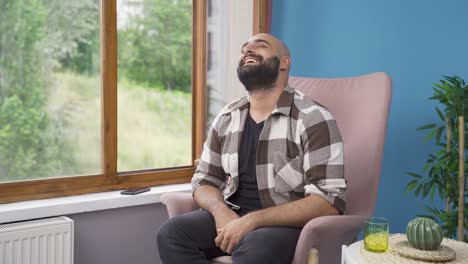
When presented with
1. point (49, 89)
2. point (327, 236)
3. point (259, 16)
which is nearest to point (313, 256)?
point (327, 236)

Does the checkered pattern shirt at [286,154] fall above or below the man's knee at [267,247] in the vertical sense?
above

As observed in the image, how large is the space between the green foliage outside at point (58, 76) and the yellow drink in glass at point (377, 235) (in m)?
1.50

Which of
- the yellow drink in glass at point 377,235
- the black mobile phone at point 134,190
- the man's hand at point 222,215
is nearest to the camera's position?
the yellow drink in glass at point 377,235

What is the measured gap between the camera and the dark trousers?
1.95 m

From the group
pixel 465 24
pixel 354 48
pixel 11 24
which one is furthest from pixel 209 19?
pixel 465 24

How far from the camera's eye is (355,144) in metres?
2.37

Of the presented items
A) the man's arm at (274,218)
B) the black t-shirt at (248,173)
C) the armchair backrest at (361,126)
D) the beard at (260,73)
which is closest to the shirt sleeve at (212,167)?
the black t-shirt at (248,173)

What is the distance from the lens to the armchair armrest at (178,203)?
2270mm

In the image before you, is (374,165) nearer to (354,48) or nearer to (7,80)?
(354,48)

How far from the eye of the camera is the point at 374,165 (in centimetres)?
227

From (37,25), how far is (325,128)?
1301 mm

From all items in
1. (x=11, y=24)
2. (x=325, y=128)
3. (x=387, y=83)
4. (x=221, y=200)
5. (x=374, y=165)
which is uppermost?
(x=11, y=24)

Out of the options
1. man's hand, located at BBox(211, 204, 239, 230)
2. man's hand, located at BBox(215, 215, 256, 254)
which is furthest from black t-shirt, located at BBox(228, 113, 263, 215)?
man's hand, located at BBox(215, 215, 256, 254)

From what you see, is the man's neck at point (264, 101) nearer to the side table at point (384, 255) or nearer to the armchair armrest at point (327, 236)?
the armchair armrest at point (327, 236)
